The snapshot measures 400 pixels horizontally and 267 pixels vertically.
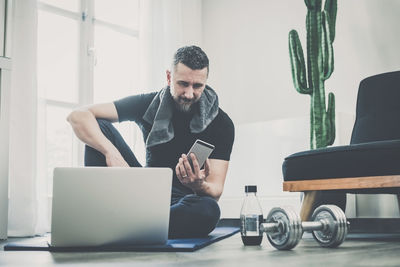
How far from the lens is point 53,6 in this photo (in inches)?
126

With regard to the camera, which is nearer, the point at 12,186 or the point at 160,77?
the point at 12,186

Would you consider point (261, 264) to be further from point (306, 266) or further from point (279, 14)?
point (279, 14)

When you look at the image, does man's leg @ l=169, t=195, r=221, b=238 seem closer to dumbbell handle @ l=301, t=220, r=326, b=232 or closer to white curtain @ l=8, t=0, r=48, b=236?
dumbbell handle @ l=301, t=220, r=326, b=232

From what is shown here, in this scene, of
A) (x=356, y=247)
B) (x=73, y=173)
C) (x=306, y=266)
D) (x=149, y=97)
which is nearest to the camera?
(x=306, y=266)

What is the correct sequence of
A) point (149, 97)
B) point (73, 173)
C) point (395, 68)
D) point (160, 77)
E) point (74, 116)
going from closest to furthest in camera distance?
point (73, 173), point (74, 116), point (149, 97), point (395, 68), point (160, 77)

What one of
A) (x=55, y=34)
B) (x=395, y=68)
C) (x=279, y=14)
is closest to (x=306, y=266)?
(x=395, y=68)

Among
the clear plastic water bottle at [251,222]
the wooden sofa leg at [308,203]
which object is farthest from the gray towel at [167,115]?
the wooden sofa leg at [308,203]

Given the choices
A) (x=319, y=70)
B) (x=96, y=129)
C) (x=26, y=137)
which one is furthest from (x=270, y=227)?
(x=26, y=137)

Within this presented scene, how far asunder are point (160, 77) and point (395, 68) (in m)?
1.55

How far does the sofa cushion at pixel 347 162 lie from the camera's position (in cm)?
180

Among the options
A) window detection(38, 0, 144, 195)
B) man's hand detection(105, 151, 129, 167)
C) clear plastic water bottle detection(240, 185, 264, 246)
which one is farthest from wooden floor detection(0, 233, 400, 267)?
window detection(38, 0, 144, 195)

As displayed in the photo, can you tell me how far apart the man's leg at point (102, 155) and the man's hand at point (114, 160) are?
6 cm

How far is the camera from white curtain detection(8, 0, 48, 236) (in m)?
2.70

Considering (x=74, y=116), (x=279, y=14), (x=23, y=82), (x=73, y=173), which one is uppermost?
(x=279, y=14)
